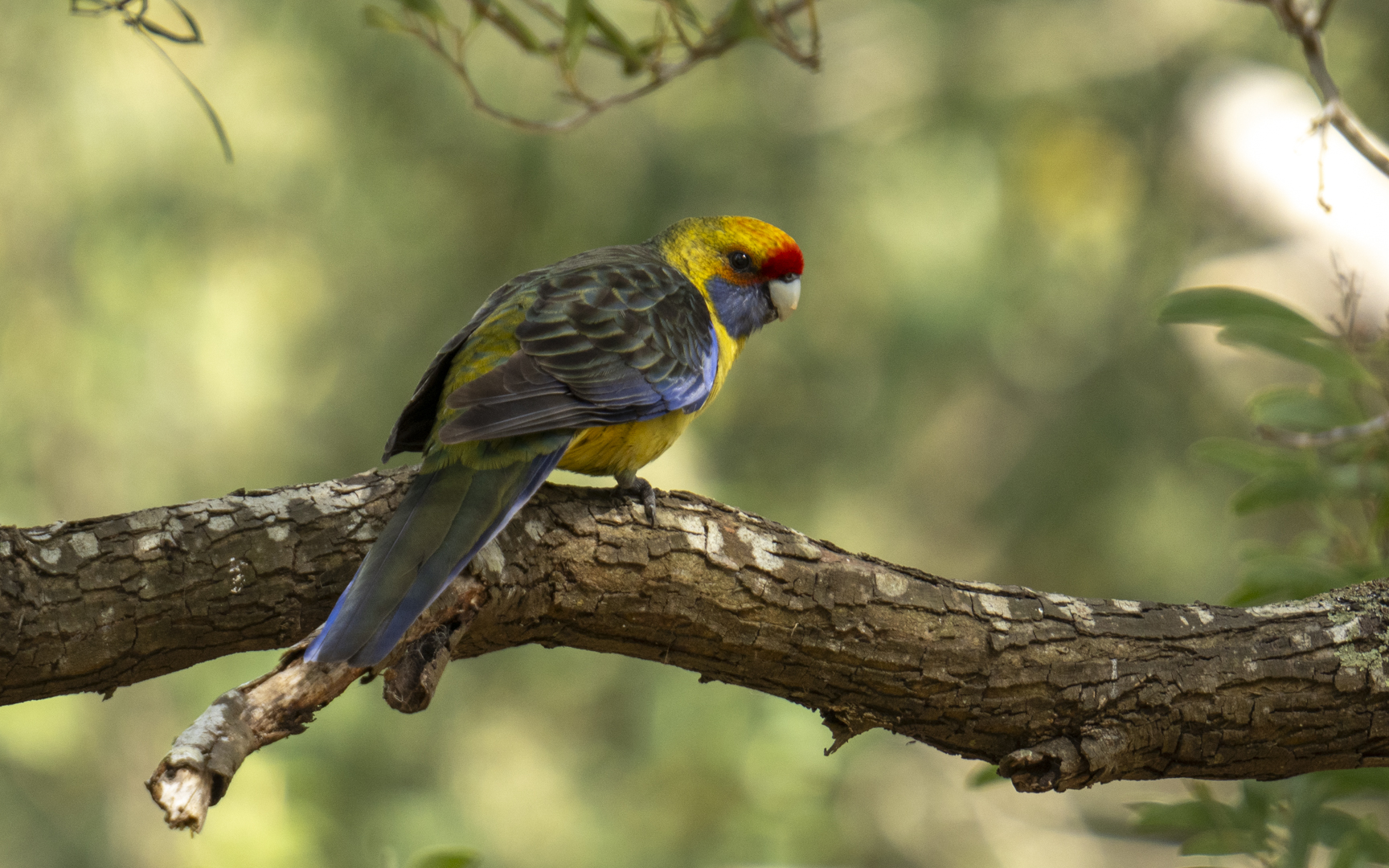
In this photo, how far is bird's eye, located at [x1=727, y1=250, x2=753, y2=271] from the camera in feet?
13.1

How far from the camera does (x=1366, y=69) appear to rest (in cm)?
800

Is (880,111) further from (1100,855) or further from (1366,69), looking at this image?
(1100,855)

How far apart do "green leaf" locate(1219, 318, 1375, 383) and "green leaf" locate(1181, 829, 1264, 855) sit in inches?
52.6

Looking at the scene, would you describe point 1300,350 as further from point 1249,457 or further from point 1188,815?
point 1188,815

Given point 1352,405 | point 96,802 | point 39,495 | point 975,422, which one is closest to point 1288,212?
point 1352,405

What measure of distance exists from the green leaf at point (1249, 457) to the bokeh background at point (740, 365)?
335 centimetres

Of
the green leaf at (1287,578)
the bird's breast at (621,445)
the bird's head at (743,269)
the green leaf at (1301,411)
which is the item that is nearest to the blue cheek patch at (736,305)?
the bird's head at (743,269)

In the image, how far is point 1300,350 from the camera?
3324 millimetres

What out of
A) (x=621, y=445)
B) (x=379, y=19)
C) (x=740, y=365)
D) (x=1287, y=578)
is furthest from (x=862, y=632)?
(x=740, y=365)

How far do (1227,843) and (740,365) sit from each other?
5.83 metres

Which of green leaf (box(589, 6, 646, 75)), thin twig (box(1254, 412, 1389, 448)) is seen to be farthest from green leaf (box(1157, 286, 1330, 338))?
green leaf (box(589, 6, 646, 75))

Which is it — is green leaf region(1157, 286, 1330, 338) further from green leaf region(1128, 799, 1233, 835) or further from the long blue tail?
the long blue tail

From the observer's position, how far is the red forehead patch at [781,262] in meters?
3.97

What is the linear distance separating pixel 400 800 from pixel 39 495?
3019mm
